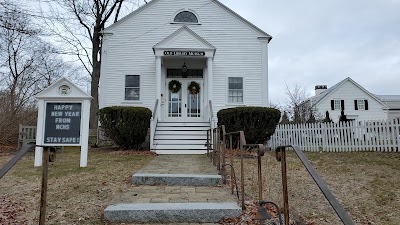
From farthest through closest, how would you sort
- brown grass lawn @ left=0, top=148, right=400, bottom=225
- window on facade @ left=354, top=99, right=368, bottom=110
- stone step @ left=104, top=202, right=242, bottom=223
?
1. window on facade @ left=354, top=99, right=368, bottom=110
2. brown grass lawn @ left=0, top=148, right=400, bottom=225
3. stone step @ left=104, top=202, right=242, bottom=223

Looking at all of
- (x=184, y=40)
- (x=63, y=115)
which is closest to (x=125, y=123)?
(x=63, y=115)

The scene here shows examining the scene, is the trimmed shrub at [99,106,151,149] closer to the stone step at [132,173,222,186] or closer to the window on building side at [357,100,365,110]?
the stone step at [132,173,222,186]

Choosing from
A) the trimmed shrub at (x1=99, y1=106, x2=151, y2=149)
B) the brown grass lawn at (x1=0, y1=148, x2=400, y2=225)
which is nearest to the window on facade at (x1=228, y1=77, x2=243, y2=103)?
the trimmed shrub at (x1=99, y1=106, x2=151, y2=149)

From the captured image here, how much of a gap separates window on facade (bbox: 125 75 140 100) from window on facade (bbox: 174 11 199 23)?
359 centimetres

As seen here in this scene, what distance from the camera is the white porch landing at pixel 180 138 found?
10.8 metres

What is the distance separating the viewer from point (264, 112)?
11.2m

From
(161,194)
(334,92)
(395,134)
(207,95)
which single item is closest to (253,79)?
(207,95)

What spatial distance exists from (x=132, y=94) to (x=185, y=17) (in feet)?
15.6

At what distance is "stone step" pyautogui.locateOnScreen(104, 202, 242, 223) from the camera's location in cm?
365

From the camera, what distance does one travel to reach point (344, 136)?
40.7ft

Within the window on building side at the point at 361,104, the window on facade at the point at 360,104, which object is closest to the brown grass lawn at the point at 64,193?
the window on facade at the point at 360,104

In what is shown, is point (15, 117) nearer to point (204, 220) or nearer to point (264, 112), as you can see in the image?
point (264, 112)

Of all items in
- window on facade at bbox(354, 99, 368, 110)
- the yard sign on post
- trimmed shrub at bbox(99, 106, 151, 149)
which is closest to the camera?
the yard sign on post

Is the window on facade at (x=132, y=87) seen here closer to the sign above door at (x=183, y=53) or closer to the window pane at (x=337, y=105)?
the sign above door at (x=183, y=53)
